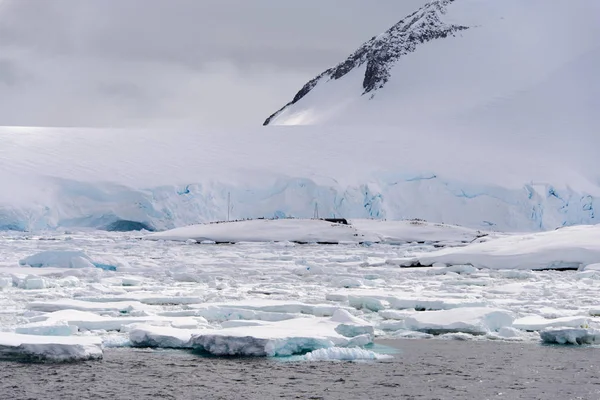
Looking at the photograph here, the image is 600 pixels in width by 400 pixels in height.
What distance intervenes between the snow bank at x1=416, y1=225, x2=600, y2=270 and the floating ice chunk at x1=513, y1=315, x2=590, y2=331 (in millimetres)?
9742

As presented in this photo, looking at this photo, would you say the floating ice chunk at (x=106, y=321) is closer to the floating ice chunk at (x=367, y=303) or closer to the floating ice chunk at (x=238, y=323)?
the floating ice chunk at (x=238, y=323)

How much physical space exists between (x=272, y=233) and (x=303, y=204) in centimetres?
783

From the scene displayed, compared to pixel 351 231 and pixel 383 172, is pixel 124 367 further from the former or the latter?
pixel 383 172

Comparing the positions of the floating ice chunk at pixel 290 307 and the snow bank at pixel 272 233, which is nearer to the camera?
the floating ice chunk at pixel 290 307

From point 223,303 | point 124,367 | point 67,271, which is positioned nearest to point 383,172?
point 67,271

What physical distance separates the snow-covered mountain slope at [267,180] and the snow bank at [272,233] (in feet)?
17.5

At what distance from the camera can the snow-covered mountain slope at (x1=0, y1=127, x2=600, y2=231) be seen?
41938mm

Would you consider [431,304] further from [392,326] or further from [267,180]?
[267,180]

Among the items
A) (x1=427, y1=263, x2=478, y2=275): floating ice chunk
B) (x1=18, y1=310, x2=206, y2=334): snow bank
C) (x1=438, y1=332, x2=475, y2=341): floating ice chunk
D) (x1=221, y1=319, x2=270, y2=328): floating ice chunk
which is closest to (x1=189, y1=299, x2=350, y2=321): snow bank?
(x1=18, y1=310, x2=206, y2=334): snow bank

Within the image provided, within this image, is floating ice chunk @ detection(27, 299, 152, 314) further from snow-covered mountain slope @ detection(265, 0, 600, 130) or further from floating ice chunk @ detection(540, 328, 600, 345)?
snow-covered mountain slope @ detection(265, 0, 600, 130)

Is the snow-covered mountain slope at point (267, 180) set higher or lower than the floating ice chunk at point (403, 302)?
higher

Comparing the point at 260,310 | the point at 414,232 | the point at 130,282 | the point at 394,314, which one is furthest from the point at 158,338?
the point at 414,232

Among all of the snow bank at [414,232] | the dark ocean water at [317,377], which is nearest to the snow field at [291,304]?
the dark ocean water at [317,377]

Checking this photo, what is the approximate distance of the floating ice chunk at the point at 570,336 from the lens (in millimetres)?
10000
